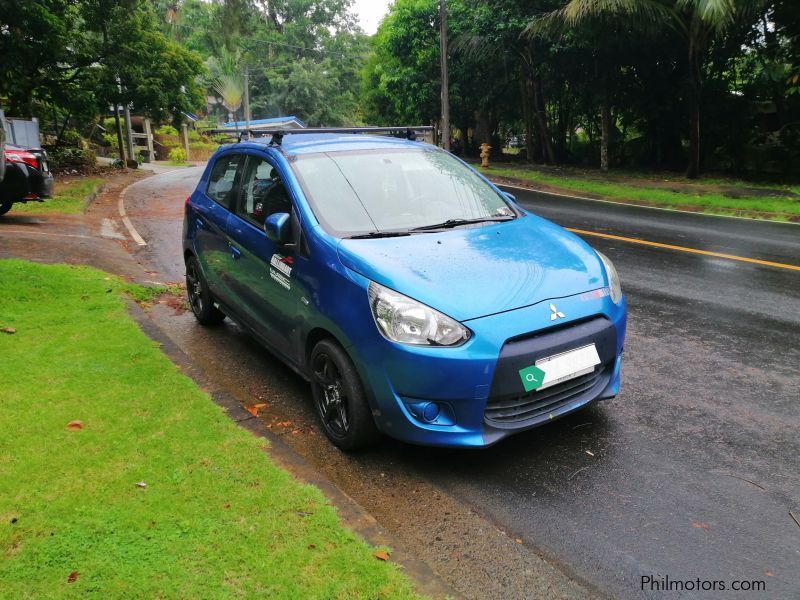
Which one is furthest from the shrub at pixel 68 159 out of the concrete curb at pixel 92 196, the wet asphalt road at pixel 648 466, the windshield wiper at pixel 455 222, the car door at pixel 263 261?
the windshield wiper at pixel 455 222

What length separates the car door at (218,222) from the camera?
5266 millimetres

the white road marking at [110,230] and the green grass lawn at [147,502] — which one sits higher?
the white road marking at [110,230]

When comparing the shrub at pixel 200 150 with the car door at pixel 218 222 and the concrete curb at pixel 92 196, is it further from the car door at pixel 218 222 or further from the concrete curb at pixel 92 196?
the car door at pixel 218 222

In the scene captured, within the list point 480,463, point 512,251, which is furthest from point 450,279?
point 480,463

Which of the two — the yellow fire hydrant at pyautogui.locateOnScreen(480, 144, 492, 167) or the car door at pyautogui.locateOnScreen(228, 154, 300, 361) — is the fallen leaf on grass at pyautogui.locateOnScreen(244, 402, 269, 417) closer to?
the car door at pyautogui.locateOnScreen(228, 154, 300, 361)

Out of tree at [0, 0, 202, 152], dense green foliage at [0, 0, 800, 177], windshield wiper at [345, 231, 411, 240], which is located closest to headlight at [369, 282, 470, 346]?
windshield wiper at [345, 231, 411, 240]

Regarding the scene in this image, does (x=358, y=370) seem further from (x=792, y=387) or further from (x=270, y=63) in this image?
(x=270, y=63)

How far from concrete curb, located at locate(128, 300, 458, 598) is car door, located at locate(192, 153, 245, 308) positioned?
26.5 inches

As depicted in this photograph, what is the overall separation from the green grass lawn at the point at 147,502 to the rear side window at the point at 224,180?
1.46 metres

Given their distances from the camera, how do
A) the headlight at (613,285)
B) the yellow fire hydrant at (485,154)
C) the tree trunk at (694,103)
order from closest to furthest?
the headlight at (613,285), the tree trunk at (694,103), the yellow fire hydrant at (485,154)

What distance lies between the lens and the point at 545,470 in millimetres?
3615

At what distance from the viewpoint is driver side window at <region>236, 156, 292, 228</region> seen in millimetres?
4492

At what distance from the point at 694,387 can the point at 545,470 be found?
5.28 feet

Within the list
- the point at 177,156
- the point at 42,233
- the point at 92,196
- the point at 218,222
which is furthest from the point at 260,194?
the point at 177,156
